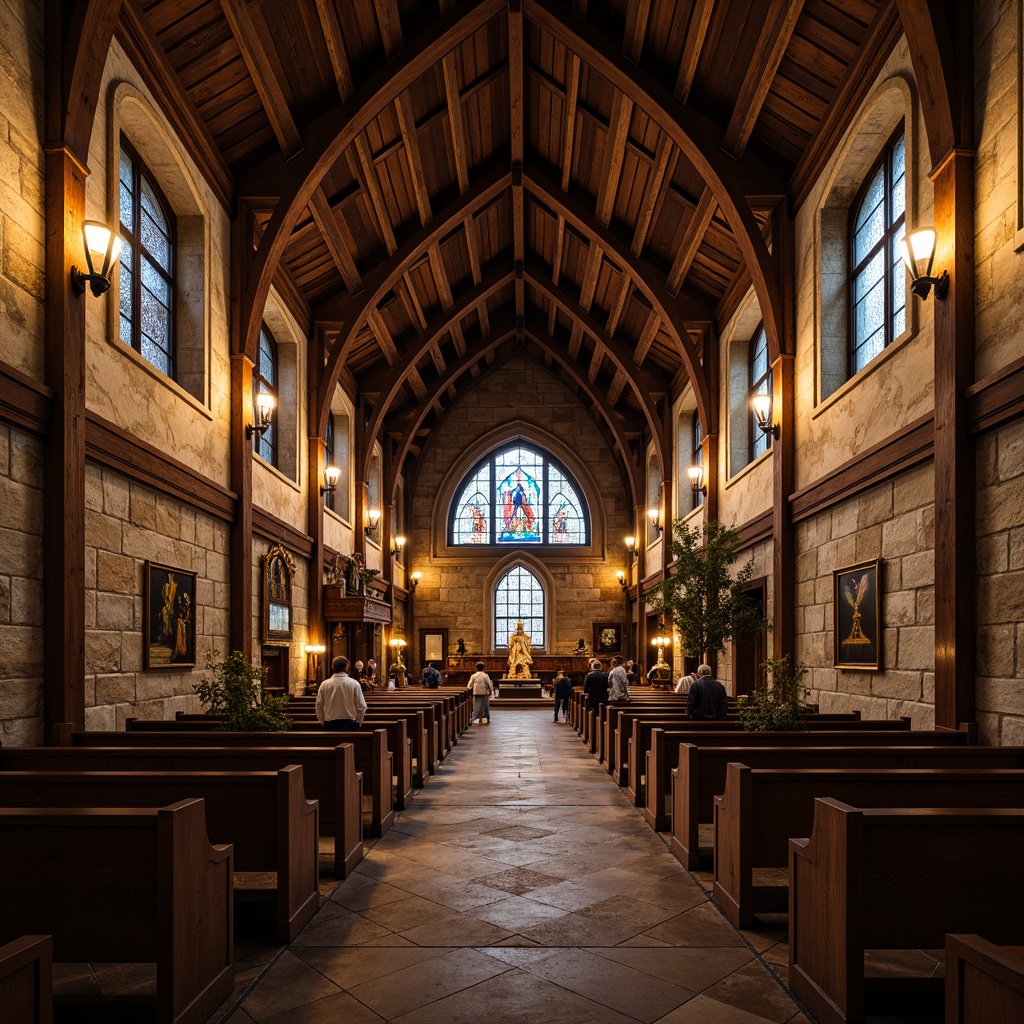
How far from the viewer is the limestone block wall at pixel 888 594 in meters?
7.75

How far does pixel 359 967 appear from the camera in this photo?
4109mm

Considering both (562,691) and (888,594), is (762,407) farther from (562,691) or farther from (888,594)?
(562,691)

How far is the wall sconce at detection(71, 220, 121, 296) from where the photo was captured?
22.6 ft

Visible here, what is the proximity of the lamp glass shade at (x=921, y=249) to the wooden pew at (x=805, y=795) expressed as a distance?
402cm

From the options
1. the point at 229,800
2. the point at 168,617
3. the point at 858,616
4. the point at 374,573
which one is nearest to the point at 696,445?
the point at 374,573

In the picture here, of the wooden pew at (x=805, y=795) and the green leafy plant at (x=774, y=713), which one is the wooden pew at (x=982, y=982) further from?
the green leafy plant at (x=774, y=713)

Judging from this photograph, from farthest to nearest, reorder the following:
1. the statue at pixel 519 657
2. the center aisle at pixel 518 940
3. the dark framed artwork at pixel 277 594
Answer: the statue at pixel 519 657 < the dark framed artwork at pixel 277 594 < the center aisle at pixel 518 940

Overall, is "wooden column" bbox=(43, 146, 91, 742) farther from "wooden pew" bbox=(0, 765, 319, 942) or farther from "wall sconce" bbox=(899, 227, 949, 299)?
"wall sconce" bbox=(899, 227, 949, 299)

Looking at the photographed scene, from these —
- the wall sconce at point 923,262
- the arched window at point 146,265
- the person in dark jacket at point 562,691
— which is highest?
the arched window at point 146,265

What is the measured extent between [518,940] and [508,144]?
1371 cm

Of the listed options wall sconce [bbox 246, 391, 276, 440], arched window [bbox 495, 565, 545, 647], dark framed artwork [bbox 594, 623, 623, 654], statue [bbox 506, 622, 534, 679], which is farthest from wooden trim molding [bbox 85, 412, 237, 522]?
dark framed artwork [bbox 594, 623, 623, 654]

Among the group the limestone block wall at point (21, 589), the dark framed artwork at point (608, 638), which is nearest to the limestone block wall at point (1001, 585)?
the limestone block wall at point (21, 589)

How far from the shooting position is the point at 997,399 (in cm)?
645

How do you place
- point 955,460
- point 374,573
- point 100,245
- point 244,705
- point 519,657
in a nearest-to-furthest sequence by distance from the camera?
1. point 955,460
2. point 100,245
3. point 244,705
4. point 374,573
5. point 519,657
